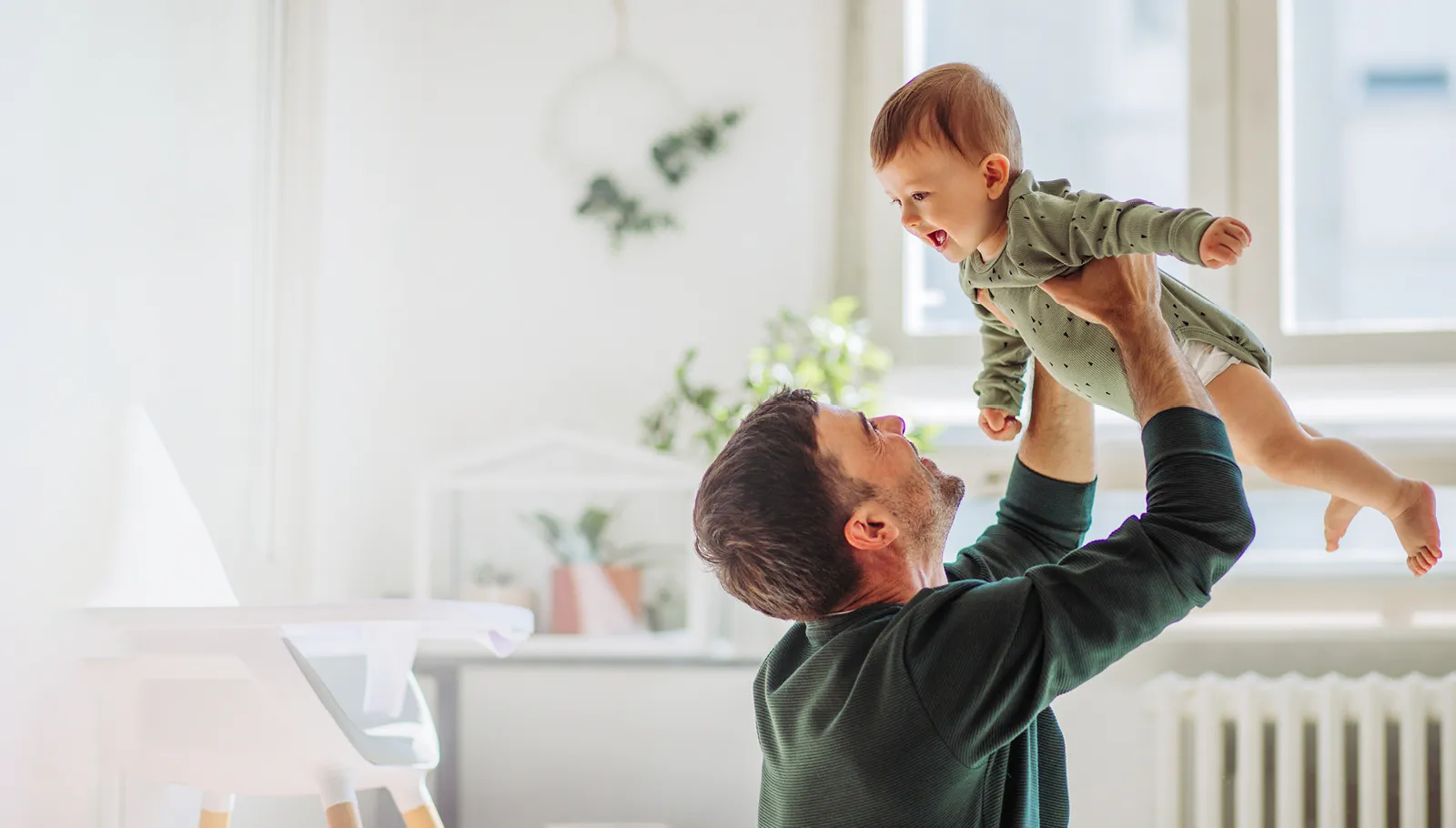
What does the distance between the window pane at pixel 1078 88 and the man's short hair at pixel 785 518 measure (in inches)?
55.8

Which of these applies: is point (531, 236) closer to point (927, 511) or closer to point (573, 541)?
point (573, 541)

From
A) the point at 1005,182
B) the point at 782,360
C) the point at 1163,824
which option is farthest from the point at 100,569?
the point at 1163,824

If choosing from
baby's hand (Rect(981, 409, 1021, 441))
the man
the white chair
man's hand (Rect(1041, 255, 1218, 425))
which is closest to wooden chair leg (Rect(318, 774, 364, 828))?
the white chair

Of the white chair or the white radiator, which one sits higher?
the white chair

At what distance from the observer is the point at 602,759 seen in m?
2.33

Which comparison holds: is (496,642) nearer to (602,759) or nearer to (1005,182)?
(1005,182)

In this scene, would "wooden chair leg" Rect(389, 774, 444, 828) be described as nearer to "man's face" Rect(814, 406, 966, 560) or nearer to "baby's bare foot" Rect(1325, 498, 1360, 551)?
"man's face" Rect(814, 406, 966, 560)

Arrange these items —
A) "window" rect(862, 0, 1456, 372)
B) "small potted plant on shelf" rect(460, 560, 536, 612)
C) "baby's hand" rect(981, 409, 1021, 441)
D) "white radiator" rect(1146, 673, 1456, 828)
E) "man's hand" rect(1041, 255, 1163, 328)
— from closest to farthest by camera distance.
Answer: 1. "man's hand" rect(1041, 255, 1163, 328)
2. "baby's hand" rect(981, 409, 1021, 441)
3. "white radiator" rect(1146, 673, 1456, 828)
4. "small potted plant on shelf" rect(460, 560, 536, 612)
5. "window" rect(862, 0, 1456, 372)

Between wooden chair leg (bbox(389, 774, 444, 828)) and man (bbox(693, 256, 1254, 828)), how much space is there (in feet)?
1.48

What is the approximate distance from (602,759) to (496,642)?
3.27 ft

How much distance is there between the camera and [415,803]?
142 centimetres

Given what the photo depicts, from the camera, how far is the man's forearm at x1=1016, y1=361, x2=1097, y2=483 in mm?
1257

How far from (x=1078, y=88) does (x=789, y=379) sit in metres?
0.93

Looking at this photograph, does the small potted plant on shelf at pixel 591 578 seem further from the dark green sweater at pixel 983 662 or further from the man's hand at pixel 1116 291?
the man's hand at pixel 1116 291
